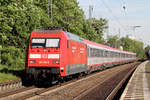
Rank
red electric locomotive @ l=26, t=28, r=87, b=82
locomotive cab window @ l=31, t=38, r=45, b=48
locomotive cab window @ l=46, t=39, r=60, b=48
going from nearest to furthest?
red electric locomotive @ l=26, t=28, r=87, b=82, locomotive cab window @ l=46, t=39, r=60, b=48, locomotive cab window @ l=31, t=38, r=45, b=48

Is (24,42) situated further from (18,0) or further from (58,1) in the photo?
(58,1)

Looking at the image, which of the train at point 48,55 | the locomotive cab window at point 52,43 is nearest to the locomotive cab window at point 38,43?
the train at point 48,55

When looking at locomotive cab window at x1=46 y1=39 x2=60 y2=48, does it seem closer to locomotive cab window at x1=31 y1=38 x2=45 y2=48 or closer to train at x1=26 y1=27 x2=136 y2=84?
train at x1=26 y1=27 x2=136 y2=84

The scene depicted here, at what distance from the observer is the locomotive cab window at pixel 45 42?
52.4 ft

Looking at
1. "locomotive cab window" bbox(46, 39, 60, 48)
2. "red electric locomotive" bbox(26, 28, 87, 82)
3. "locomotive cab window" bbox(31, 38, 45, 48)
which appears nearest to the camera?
"red electric locomotive" bbox(26, 28, 87, 82)

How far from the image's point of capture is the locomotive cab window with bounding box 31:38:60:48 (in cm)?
1597

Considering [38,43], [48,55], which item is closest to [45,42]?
[38,43]

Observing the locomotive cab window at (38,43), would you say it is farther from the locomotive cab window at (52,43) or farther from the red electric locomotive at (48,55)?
the locomotive cab window at (52,43)

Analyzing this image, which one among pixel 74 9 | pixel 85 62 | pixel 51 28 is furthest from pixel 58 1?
pixel 51 28

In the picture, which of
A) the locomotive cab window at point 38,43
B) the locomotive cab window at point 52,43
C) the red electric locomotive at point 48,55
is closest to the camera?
the red electric locomotive at point 48,55

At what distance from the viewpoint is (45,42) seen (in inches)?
634

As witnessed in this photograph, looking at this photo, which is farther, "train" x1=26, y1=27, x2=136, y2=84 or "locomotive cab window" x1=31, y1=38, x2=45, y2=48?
"locomotive cab window" x1=31, y1=38, x2=45, y2=48

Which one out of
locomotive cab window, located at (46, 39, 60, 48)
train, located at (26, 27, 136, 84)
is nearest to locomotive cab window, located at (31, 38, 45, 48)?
train, located at (26, 27, 136, 84)

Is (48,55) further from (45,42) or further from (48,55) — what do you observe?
(45,42)
